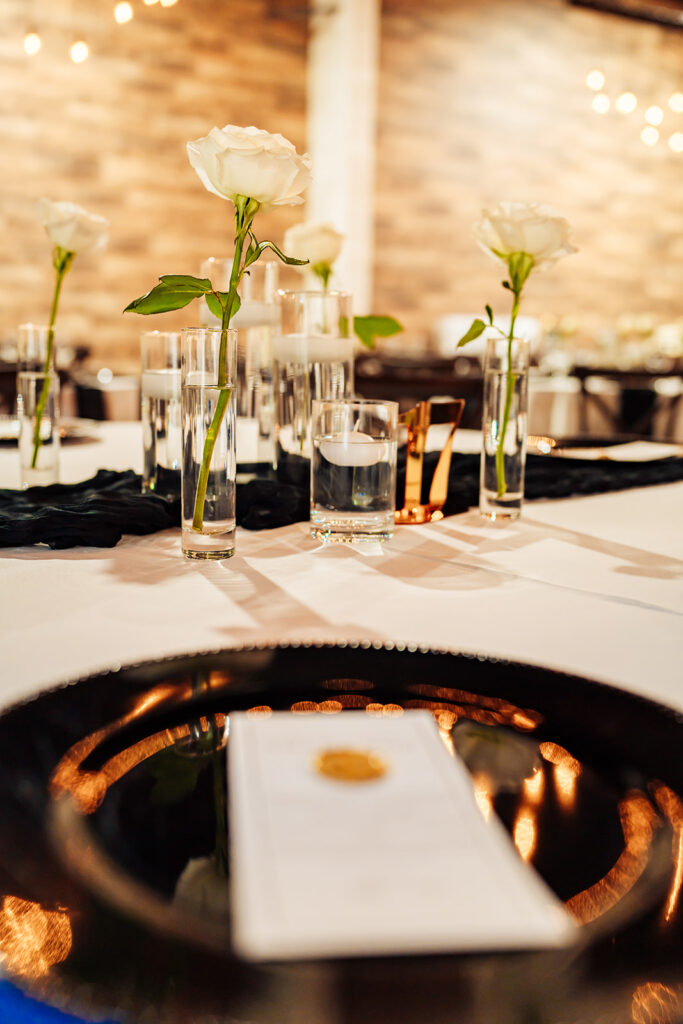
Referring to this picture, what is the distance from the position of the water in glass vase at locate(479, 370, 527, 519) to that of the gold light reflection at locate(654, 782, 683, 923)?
0.73m

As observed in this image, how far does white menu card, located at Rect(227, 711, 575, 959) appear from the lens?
Answer: 0.96ft

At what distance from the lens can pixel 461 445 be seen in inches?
72.7

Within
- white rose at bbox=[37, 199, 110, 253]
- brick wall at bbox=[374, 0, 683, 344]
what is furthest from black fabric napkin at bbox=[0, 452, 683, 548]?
brick wall at bbox=[374, 0, 683, 344]

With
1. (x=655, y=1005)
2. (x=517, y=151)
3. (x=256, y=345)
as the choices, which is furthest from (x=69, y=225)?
(x=517, y=151)

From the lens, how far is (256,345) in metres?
1.33

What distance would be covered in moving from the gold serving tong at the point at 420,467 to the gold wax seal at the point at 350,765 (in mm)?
719

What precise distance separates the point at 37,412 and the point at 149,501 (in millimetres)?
328

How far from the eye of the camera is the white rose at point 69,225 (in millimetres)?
1242

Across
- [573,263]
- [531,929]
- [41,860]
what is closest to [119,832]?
[41,860]

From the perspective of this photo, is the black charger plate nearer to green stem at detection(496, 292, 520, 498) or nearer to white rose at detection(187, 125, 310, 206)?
white rose at detection(187, 125, 310, 206)

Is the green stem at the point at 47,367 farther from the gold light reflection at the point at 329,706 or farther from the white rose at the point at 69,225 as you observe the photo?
the gold light reflection at the point at 329,706

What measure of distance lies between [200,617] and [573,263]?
24.9 ft

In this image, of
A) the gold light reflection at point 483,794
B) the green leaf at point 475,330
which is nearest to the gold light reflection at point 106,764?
the gold light reflection at point 483,794

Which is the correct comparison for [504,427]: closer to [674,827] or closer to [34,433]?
[34,433]
